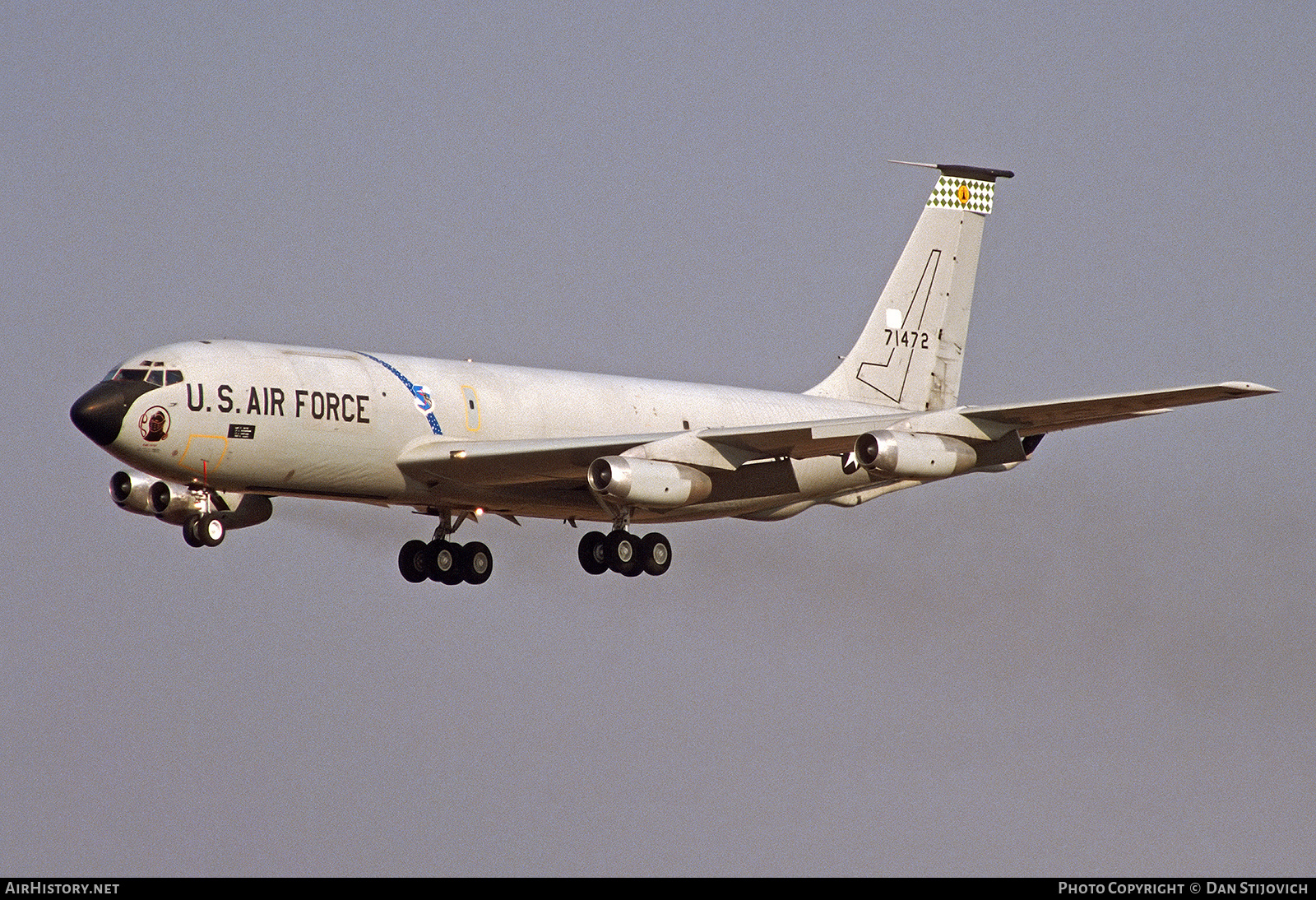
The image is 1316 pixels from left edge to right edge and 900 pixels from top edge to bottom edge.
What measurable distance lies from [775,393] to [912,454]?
9.40 meters

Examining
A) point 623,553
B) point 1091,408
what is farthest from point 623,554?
point 1091,408

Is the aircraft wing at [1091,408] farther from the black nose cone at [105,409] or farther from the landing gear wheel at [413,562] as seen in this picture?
the black nose cone at [105,409]

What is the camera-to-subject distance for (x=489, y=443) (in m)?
41.1

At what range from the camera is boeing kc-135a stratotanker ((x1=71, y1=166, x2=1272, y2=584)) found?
125 feet

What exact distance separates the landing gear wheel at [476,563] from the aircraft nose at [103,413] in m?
10.9

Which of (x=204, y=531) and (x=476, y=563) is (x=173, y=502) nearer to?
(x=204, y=531)

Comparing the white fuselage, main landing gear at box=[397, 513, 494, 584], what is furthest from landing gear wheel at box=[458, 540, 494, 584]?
the white fuselage

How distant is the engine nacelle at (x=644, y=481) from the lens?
131ft

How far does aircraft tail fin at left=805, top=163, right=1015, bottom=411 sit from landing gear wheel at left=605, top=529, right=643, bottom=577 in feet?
31.7

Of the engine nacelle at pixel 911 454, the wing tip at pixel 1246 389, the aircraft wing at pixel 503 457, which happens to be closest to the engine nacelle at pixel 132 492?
the aircraft wing at pixel 503 457

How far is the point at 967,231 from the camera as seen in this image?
53.5 metres

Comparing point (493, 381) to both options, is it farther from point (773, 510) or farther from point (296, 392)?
point (773, 510)

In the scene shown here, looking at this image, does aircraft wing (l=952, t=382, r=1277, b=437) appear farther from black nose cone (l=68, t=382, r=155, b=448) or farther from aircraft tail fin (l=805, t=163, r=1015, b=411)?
black nose cone (l=68, t=382, r=155, b=448)

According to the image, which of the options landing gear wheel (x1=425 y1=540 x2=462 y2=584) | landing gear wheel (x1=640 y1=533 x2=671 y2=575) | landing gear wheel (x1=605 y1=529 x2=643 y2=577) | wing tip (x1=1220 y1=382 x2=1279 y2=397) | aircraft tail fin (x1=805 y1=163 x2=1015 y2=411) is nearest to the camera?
wing tip (x1=1220 y1=382 x2=1279 y2=397)
